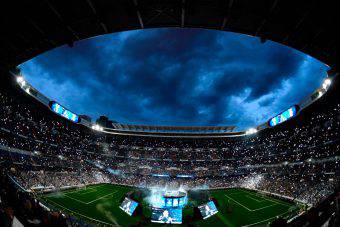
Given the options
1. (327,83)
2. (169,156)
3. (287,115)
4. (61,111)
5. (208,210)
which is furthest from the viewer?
(169,156)

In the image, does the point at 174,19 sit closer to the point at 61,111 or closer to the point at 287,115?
the point at 287,115

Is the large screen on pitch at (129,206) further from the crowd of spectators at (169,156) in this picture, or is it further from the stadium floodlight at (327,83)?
the stadium floodlight at (327,83)

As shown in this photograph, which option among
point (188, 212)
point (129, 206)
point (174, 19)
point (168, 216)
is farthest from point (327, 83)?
point (129, 206)

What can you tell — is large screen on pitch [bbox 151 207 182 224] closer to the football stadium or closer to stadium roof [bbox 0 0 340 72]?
the football stadium

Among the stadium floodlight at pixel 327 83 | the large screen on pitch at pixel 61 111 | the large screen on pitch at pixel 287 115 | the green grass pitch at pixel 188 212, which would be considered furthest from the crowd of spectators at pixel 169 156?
the stadium floodlight at pixel 327 83

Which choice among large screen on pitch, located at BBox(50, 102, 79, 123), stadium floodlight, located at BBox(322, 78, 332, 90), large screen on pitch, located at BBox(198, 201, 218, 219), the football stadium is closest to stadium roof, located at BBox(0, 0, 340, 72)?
the football stadium

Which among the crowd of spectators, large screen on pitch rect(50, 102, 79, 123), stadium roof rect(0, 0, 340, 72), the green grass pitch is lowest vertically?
the green grass pitch

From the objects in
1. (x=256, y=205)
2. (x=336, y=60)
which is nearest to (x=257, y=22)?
(x=336, y=60)
